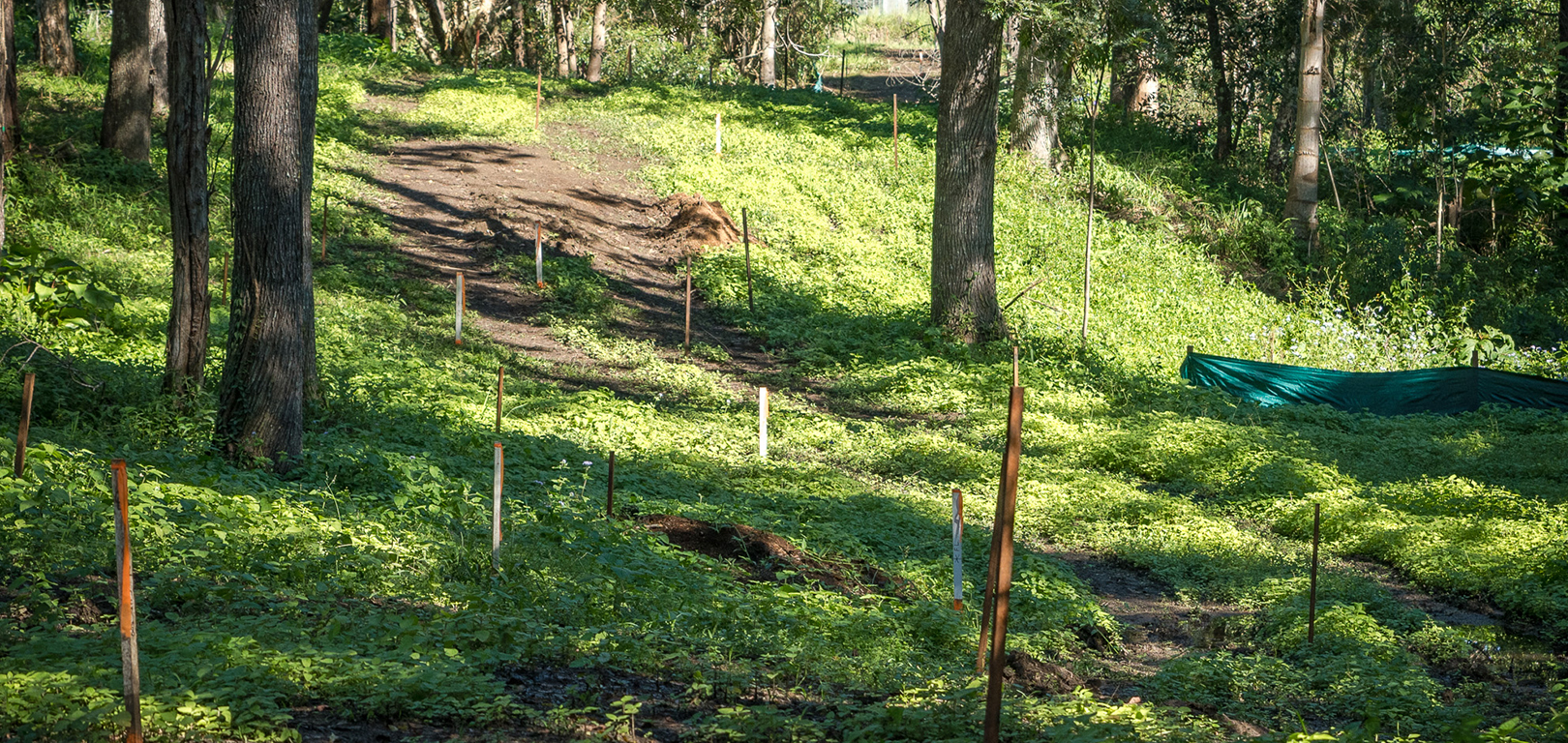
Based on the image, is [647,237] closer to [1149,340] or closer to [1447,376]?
[1149,340]

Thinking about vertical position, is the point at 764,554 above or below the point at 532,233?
below

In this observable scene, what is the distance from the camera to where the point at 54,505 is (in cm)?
651

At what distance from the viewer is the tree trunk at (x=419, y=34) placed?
122 feet

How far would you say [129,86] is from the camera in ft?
54.9

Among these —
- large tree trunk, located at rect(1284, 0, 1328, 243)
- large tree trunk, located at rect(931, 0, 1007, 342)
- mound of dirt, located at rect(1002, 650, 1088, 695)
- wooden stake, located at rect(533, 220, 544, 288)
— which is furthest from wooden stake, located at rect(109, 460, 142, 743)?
large tree trunk, located at rect(1284, 0, 1328, 243)

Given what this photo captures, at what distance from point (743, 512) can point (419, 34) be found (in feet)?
121

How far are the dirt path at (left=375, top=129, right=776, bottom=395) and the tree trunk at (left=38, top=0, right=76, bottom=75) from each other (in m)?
6.81

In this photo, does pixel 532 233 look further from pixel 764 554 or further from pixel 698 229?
pixel 764 554

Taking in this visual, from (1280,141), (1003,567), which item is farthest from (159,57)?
(1280,141)

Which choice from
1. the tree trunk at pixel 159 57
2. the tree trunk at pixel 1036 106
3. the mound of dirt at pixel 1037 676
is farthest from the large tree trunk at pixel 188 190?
the tree trunk at pixel 1036 106

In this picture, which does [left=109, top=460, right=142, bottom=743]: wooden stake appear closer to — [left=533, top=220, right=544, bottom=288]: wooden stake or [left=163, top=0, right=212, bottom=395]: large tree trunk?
[left=163, top=0, right=212, bottom=395]: large tree trunk

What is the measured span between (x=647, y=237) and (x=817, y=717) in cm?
1677

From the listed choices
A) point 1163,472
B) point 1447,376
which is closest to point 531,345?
point 1163,472

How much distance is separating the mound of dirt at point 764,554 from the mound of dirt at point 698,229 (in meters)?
12.3
